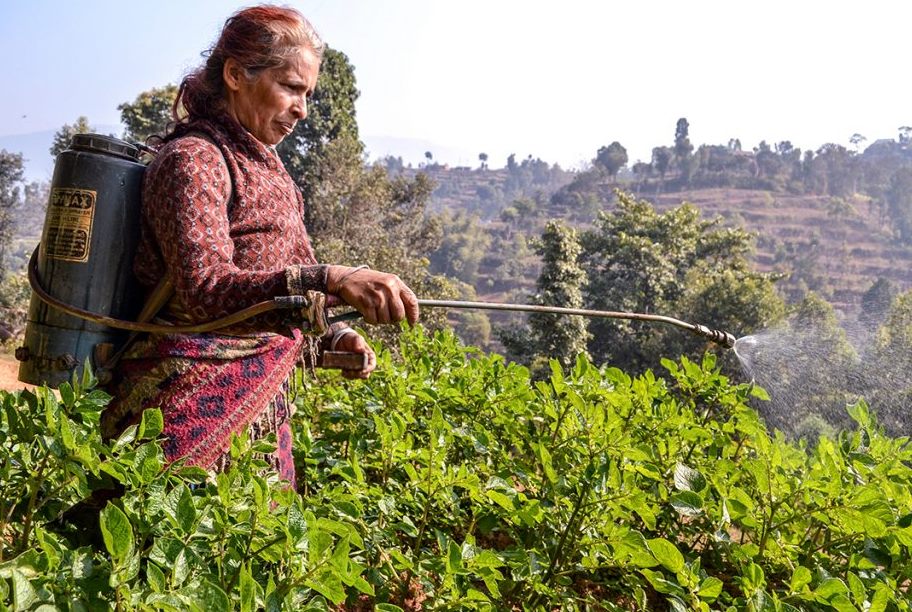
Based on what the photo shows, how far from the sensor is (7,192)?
1399 inches

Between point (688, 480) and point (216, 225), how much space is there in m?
1.24

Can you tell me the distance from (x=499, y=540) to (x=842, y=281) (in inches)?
3318

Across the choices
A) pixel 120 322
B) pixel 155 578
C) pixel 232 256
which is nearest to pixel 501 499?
pixel 155 578

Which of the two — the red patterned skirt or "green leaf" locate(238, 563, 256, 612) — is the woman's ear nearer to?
the red patterned skirt

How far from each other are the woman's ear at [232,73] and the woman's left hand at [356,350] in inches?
33.9

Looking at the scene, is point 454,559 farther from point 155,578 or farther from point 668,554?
point 155,578

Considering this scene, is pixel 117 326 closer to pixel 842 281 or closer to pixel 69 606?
pixel 69 606

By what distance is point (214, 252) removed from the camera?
62.8 inches

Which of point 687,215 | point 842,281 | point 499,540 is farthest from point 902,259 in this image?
point 499,540

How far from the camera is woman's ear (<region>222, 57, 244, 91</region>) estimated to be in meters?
1.83

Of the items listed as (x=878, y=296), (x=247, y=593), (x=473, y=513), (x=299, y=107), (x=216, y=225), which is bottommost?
(x=878, y=296)

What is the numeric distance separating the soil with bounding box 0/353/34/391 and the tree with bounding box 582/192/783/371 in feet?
73.4

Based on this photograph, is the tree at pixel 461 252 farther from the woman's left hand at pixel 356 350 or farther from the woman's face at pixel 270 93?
the woman's face at pixel 270 93

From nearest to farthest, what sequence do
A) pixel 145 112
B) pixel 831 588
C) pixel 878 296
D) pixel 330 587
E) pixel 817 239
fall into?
pixel 330 587 < pixel 831 588 < pixel 145 112 < pixel 878 296 < pixel 817 239
